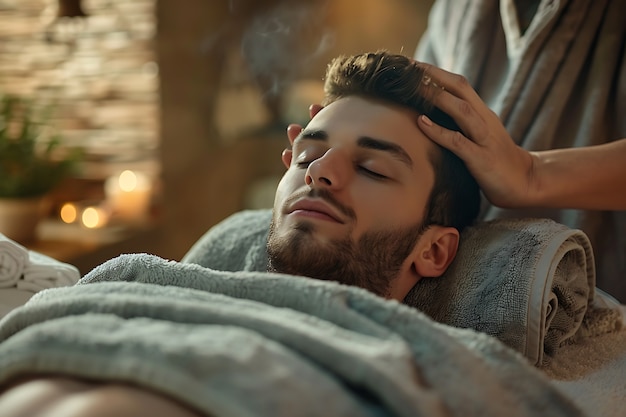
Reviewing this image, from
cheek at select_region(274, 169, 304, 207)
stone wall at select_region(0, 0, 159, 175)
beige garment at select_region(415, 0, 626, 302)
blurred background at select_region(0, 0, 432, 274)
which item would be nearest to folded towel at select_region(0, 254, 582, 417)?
cheek at select_region(274, 169, 304, 207)

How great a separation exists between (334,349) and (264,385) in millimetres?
88

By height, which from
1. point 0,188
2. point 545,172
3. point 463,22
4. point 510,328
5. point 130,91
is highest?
point 463,22

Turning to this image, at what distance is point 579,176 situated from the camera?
1.23 metres

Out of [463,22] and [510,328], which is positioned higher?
[463,22]

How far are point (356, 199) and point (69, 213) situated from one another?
8.26 ft

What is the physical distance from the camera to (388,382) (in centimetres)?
61

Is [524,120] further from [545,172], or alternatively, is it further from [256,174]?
[256,174]

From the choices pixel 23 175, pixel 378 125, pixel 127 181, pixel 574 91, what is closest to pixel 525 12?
pixel 574 91

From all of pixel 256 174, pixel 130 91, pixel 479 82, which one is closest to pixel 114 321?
pixel 479 82

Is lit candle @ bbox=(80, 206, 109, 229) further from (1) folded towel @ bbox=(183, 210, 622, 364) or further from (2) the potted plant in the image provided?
(1) folded towel @ bbox=(183, 210, 622, 364)

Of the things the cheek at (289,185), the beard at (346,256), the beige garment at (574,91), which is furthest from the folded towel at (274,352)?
the beige garment at (574,91)

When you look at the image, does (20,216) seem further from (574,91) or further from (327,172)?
(574,91)

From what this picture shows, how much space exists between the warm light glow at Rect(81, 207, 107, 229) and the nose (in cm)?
221

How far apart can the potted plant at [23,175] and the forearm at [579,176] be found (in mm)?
2121
